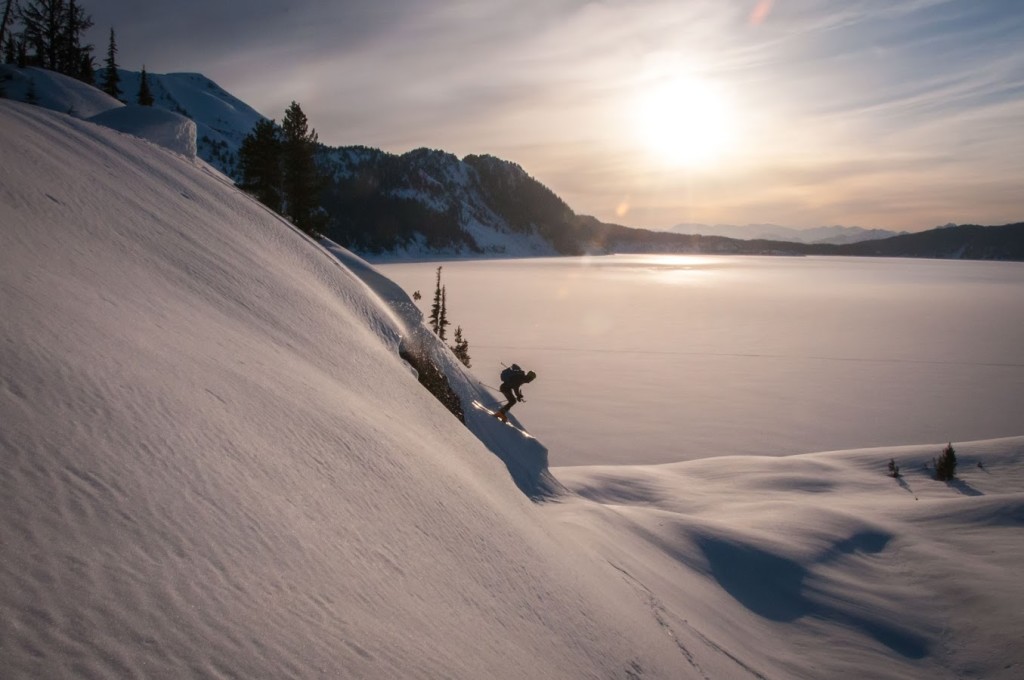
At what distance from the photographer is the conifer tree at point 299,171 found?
29.0 m

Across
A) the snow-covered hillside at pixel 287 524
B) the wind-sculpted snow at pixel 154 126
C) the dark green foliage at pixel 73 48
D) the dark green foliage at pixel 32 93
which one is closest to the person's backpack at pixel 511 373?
the snow-covered hillside at pixel 287 524

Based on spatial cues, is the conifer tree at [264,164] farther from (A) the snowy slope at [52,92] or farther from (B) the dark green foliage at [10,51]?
(B) the dark green foliage at [10,51]

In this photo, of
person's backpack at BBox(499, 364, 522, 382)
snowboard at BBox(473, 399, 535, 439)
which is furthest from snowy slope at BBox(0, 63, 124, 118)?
person's backpack at BBox(499, 364, 522, 382)

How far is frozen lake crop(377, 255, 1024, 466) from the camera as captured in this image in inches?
1124

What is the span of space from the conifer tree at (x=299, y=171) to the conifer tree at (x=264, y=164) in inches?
20.6

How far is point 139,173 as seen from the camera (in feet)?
26.3

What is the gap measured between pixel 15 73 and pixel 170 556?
34.9 meters

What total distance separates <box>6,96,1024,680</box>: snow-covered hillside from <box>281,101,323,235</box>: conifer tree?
18.9 m

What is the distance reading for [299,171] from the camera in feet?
95.9

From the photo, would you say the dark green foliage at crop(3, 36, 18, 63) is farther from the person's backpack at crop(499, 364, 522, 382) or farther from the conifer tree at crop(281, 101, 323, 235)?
the person's backpack at crop(499, 364, 522, 382)

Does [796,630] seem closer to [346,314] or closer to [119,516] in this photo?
[346,314]

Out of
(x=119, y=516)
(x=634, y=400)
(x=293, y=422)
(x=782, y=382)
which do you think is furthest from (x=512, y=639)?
(x=782, y=382)

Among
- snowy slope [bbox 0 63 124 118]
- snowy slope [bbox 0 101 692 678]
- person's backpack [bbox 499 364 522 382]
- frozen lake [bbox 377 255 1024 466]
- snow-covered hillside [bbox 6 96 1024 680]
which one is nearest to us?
snowy slope [bbox 0 101 692 678]

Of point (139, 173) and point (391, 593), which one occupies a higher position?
point (139, 173)
